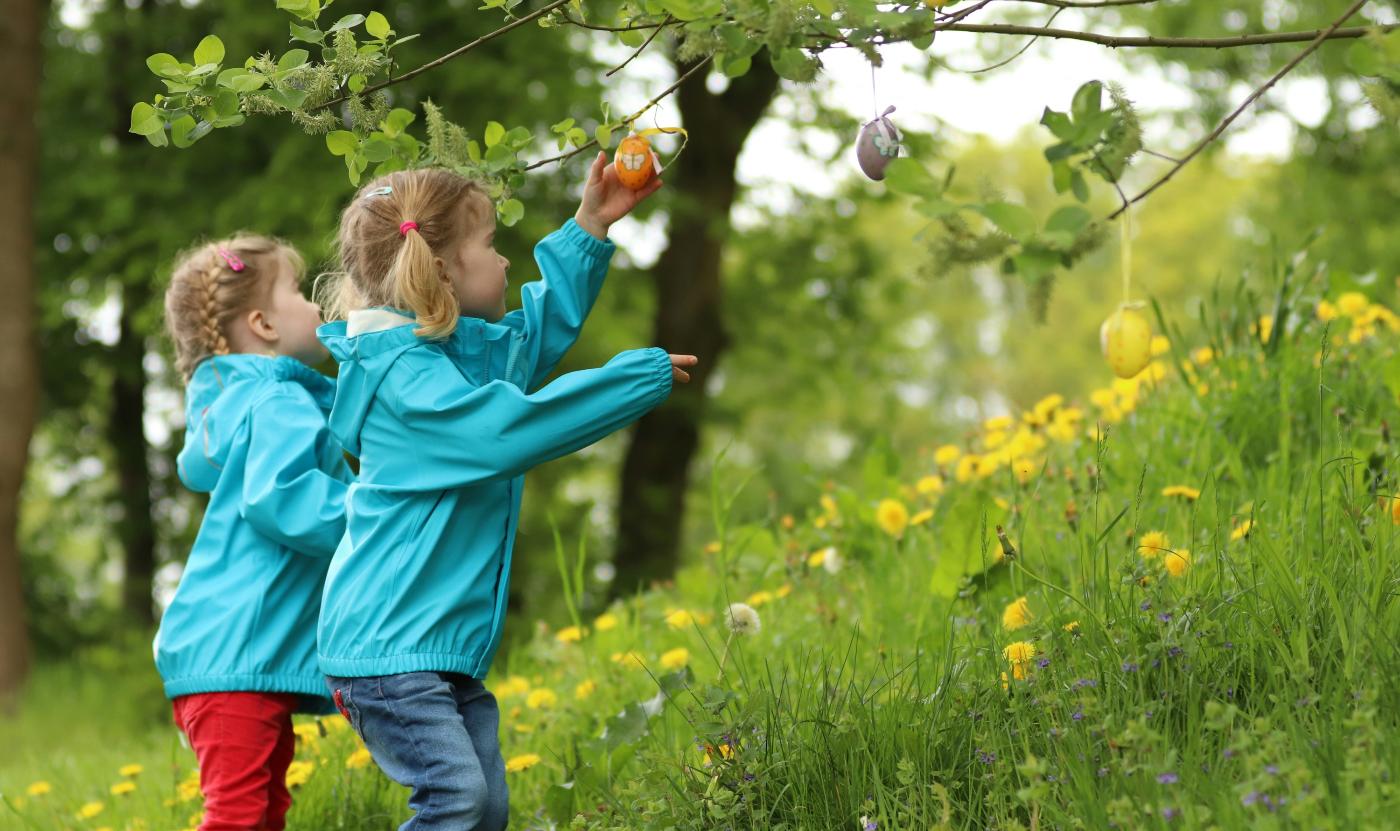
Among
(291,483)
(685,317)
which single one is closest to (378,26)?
(291,483)

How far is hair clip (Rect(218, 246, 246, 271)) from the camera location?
3129 millimetres

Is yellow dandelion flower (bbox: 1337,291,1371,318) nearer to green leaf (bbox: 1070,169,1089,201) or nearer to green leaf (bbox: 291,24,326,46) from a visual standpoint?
green leaf (bbox: 1070,169,1089,201)

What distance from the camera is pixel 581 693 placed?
133 inches

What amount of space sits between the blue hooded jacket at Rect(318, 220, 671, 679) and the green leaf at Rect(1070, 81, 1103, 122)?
2.90ft

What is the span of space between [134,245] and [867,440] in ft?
22.0

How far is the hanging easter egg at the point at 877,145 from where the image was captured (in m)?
1.97

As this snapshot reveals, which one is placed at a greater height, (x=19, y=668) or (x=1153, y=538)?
(x=1153, y=538)

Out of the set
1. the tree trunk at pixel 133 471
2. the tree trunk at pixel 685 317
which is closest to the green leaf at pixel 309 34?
the tree trunk at pixel 685 317

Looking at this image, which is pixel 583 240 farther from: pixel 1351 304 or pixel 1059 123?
pixel 1351 304

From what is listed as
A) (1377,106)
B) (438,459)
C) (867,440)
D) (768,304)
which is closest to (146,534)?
(768,304)

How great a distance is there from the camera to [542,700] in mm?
3408

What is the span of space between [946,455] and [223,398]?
92.2 inches

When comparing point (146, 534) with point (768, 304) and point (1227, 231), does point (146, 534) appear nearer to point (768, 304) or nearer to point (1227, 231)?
point (768, 304)

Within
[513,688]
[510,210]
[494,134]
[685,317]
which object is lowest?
[685,317]
